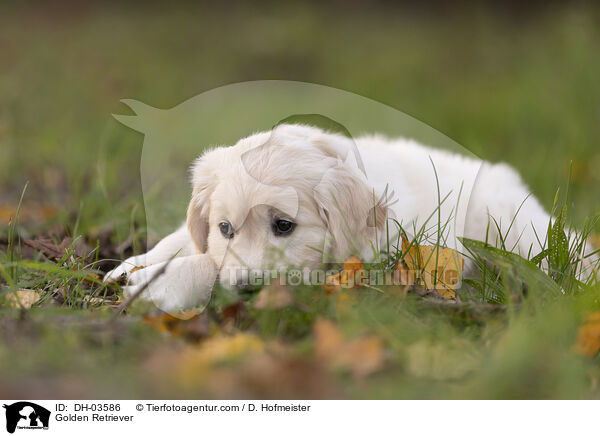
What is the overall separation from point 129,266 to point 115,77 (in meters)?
5.27

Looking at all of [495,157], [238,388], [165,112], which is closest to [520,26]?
[495,157]

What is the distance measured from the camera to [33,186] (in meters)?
5.13

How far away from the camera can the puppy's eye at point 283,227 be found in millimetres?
2711

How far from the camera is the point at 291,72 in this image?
6.53 metres

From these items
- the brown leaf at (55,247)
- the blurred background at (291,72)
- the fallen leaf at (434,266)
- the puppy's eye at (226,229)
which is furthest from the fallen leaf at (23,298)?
the fallen leaf at (434,266)

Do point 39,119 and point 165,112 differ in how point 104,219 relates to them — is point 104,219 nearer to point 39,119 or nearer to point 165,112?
point 165,112

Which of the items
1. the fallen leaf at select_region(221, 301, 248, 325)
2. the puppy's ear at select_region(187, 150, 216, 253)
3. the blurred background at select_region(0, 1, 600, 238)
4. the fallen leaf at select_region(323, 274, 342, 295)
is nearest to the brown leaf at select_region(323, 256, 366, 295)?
the fallen leaf at select_region(323, 274, 342, 295)

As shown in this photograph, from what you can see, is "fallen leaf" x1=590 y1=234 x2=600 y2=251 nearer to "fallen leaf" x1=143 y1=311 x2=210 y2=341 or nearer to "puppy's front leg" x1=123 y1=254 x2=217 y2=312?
"puppy's front leg" x1=123 y1=254 x2=217 y2=312

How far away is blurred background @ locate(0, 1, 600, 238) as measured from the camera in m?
5.26

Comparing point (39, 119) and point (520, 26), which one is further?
point (520, 26)

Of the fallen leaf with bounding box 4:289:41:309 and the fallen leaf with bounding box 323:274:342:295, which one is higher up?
the fallen leaf with bounding box 323:274:342:295

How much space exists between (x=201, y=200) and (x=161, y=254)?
438 mm

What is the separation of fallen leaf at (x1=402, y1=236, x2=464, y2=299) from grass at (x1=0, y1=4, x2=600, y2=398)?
9 centimetres

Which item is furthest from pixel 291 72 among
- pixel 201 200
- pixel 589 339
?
pixel 589 339
